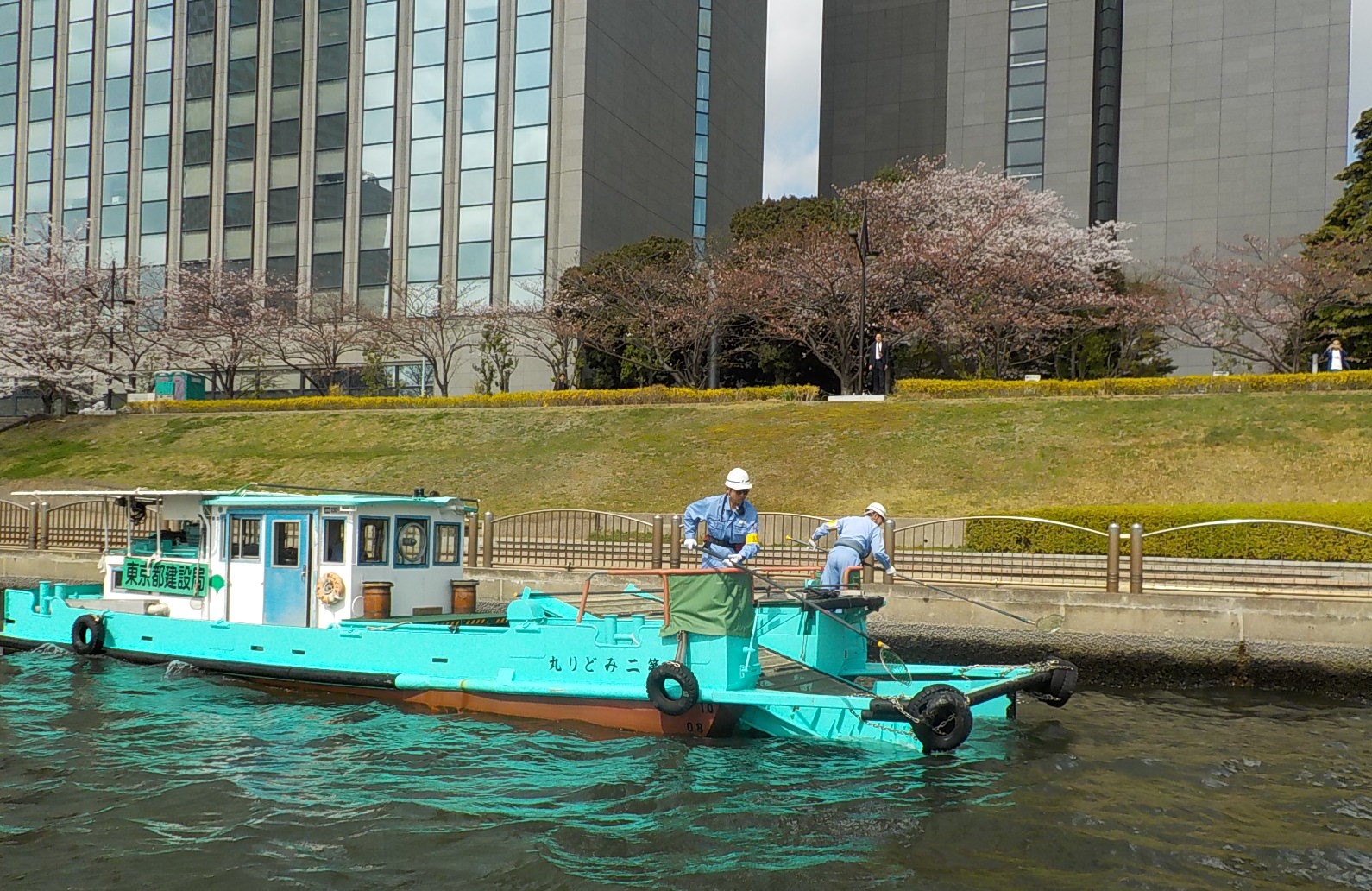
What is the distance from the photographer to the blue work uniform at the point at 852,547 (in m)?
12.3

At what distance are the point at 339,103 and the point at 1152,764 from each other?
49544 mm

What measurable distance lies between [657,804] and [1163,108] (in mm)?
54002

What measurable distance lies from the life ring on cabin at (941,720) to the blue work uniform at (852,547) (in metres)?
2.45

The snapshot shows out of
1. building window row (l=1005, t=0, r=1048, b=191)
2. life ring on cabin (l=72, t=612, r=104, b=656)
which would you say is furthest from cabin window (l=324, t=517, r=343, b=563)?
building window row (l=1005, t=0, r=1048, b=191)

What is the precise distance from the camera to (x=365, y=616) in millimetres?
13625

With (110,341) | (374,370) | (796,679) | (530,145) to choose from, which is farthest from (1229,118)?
(110,341)

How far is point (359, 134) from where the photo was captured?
50.6 m

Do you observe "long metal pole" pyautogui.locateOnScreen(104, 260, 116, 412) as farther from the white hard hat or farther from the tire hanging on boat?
the tire hanging on boat

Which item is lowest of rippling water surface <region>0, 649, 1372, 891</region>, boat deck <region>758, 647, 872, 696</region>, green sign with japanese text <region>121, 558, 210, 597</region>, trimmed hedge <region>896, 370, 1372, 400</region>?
rippling water surface <region>0, 649, 1372, 891</region>

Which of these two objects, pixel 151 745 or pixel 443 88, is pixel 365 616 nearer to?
pixel 151 745

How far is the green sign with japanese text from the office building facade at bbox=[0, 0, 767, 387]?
31708mm

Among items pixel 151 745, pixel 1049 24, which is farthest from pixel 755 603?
pixel 1049 24

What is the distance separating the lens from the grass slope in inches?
984

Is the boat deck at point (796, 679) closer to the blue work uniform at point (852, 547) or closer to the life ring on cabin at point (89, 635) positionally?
the blue work uniform at point (852, 547)
